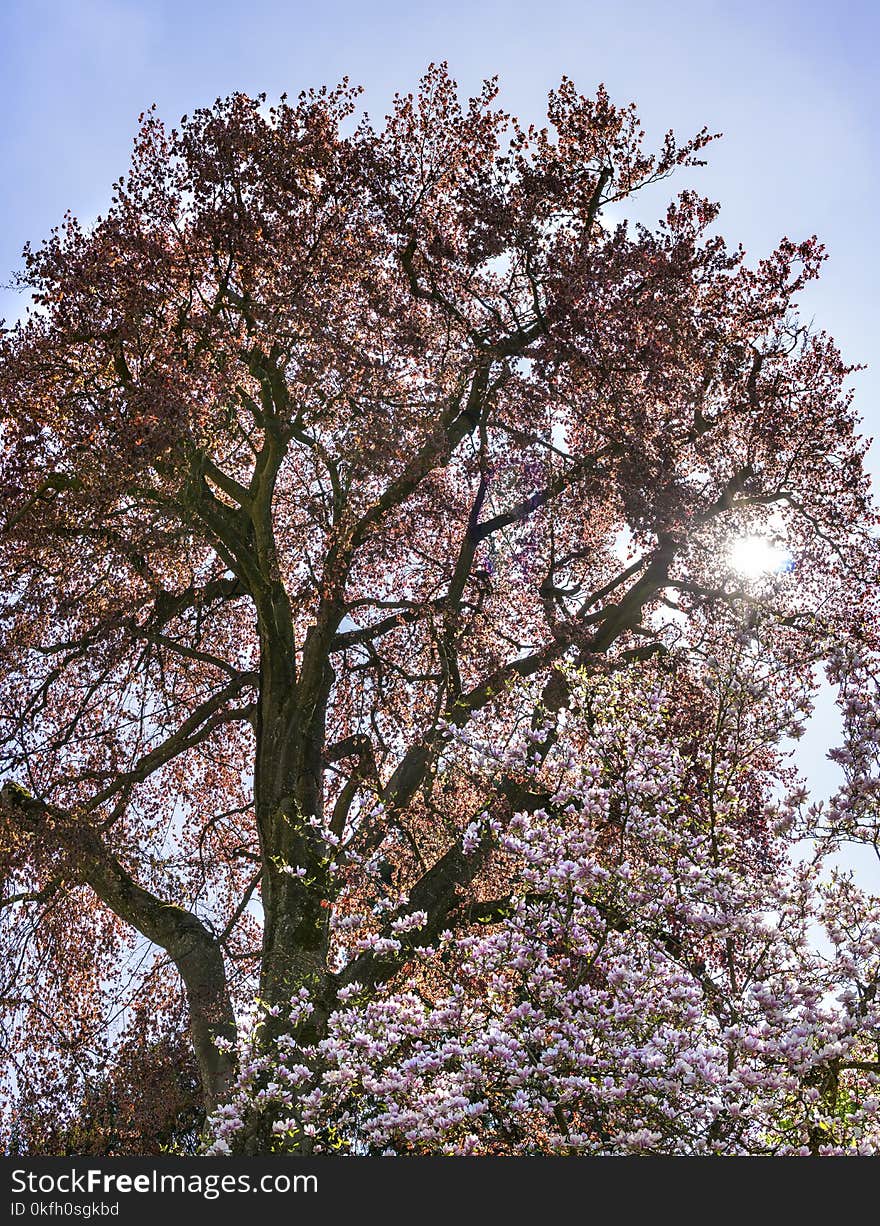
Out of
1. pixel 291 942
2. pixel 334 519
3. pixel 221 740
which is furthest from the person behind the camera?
pixel 221 740

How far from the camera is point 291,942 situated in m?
11.7

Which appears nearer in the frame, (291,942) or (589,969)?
(589,969)

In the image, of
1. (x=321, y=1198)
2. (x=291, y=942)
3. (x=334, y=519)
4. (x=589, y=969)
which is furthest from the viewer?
Result: (x=334, y=519)

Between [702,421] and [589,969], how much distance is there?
325 inches

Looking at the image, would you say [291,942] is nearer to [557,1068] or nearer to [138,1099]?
[138,1099]

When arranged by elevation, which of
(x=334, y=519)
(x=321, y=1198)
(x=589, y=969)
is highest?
(x=334, y=519)

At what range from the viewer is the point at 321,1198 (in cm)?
678

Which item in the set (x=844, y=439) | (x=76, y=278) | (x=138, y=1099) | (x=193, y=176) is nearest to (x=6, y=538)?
(x=76, y=278)

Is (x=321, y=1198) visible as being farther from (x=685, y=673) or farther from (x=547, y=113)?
(x=547, y=113)

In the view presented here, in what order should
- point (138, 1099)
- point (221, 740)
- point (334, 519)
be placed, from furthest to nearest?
point (221, 740)
point (334, 519)
point (138, 1099)

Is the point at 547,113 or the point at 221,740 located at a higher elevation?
the point at 547,113

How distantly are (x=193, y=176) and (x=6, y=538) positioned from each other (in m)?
4.52

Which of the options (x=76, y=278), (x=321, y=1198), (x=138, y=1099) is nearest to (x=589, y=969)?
(x=321, y=1198)

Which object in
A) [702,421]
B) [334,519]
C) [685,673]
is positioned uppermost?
[702,421]
